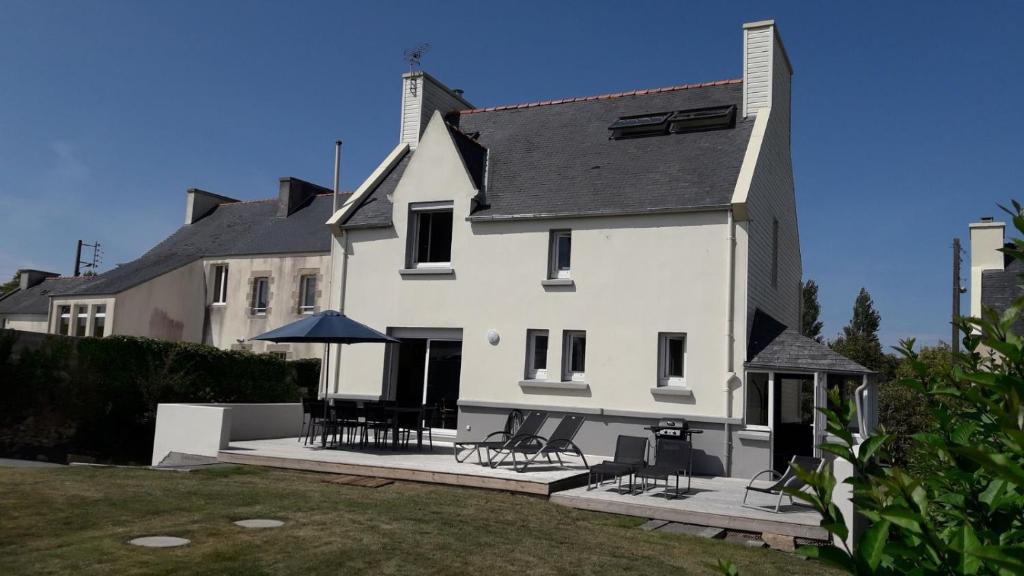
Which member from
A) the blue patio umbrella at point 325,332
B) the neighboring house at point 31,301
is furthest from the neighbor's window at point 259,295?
the blue patio umbrella at point 325,332

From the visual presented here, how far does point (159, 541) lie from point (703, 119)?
47.7 ft

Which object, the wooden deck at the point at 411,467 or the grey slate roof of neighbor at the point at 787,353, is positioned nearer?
the wooden deck at the point at 411,467

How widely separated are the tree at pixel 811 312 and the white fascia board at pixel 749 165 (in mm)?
30157

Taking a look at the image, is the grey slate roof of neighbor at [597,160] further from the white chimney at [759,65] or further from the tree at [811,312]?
the tree at [811,312]

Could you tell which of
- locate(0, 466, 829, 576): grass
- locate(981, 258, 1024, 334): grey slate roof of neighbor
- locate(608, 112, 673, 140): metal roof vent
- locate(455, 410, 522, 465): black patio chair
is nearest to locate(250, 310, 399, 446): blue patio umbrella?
locate(455, 410, 522, 465): black patio chair

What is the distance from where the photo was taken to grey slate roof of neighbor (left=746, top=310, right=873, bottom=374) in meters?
14.6

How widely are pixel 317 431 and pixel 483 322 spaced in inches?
193

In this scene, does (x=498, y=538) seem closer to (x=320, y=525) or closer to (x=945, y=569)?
(x=320, y=525)

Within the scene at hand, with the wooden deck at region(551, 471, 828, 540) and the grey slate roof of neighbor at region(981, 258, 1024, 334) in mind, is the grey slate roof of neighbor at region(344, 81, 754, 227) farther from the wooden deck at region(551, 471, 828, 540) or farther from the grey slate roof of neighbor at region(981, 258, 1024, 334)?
the grey slate roof of neighbor at region(981, 258, 1024, 334)

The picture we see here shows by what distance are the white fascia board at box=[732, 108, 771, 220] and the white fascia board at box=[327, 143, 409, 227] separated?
30.5 ft

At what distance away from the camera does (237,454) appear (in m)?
14.6

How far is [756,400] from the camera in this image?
16281mm

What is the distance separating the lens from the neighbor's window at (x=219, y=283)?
35.4m

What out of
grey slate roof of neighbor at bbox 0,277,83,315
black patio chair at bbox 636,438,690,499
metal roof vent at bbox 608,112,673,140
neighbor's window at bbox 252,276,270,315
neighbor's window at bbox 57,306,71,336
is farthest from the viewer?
grey slate roof of neighbor at bbox 0,277,83,315
